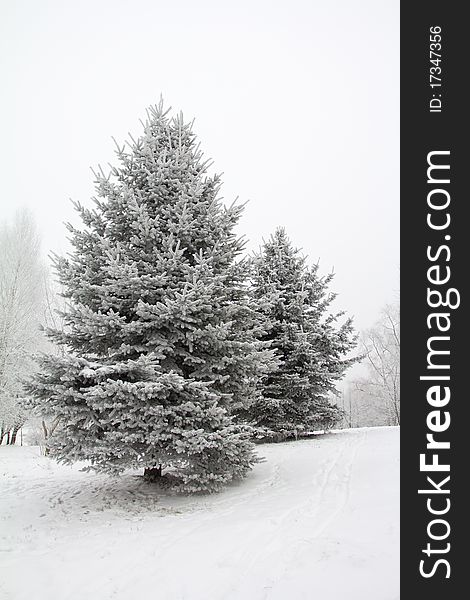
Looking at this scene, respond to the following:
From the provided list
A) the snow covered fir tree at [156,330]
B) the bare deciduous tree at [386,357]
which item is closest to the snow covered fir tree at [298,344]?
the snow covered fir tree at [156,330]

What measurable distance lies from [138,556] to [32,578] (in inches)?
43.8

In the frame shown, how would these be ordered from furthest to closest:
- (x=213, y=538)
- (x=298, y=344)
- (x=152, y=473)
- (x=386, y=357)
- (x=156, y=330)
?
(x=386, y=357) < (x=298, y=344) < (x=152, y=473) < (x=156, y=330) < (x=213, y=538)

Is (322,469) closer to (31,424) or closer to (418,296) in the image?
(418,296)

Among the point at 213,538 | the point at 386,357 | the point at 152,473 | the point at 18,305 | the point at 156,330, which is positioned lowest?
the point at 152,473

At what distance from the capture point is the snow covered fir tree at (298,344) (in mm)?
14039

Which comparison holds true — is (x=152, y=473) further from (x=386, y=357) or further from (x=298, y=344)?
(x=386, y=357)

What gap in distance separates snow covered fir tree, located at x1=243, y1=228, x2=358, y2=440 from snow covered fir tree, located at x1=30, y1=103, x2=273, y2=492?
513 cm

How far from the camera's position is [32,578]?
421cm

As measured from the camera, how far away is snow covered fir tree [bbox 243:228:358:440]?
14.0 metres

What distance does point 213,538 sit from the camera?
16.8 ft

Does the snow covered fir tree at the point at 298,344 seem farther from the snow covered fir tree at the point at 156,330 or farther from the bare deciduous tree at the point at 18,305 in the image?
the bare deciduous tree at the point at 18,305

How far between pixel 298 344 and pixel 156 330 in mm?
7486

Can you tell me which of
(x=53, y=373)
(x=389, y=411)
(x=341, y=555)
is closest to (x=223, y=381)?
(x=53, y=373)

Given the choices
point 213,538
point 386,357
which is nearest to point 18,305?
point 213,538
